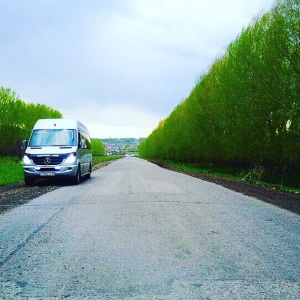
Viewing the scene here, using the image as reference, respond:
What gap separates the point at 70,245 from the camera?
15.0 feet

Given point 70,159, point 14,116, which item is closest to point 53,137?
point 70,159

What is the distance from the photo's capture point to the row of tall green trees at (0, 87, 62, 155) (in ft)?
143

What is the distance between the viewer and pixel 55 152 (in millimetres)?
13594

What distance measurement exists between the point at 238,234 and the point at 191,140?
101ft

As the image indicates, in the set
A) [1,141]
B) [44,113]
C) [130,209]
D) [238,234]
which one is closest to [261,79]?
[130,209]

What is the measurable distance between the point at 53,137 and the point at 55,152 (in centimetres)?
114

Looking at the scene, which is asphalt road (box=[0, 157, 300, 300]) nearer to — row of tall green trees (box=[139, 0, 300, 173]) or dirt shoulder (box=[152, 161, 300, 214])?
dirt shoulder (box=[152, 161, 300, 214])

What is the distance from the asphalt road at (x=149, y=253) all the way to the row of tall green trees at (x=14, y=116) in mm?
39538

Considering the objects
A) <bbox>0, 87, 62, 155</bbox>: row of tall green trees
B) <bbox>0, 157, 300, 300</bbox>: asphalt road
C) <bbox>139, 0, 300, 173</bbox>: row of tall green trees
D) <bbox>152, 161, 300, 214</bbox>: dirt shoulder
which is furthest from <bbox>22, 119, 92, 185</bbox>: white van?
<bbox>0, 87, 62, 155</bbox>: row of tall green trees

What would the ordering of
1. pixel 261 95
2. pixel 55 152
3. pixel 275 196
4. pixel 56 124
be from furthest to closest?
pixel 261 95, pixel 56 124, pixel 55 152, pixel 275 196

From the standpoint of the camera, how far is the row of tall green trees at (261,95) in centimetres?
1739

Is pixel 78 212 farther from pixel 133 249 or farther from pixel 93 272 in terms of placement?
pixel 93 272

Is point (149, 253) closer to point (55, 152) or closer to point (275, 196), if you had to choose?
point (275, 196)

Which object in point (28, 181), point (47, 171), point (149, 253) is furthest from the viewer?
point (28, 181)
